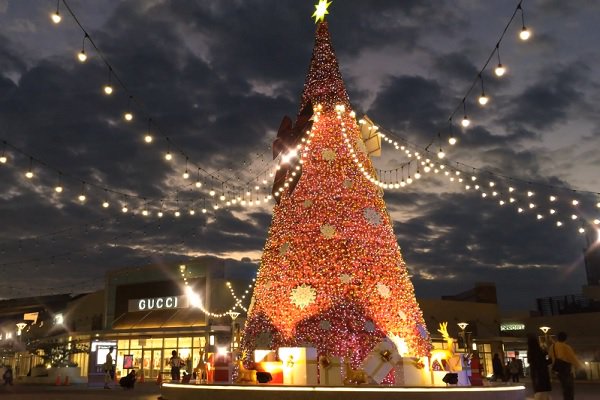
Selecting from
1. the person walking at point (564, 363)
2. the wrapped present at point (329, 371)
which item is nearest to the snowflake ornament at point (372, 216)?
the wrapped present at point (329, 371)

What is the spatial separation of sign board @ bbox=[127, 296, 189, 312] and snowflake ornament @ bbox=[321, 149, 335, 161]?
1835 cm

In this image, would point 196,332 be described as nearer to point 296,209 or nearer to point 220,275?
point 220,275

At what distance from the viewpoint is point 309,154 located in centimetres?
1427

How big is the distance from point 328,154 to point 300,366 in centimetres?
498

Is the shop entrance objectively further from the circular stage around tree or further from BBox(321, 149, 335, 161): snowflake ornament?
the circular stage around tree

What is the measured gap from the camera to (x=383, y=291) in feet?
42.1

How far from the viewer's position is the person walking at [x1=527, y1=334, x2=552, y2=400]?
764 centimetres

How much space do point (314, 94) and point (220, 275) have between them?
1718cm

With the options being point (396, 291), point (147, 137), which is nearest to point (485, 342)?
point (396, 291)

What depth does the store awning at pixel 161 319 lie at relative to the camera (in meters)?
29.1

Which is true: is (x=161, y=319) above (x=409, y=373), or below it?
above

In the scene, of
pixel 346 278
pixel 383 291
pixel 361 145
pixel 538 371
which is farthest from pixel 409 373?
pixel 361 145

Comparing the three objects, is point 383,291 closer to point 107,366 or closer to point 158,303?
point 107,366

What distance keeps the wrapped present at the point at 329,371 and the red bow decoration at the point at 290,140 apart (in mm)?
4108
